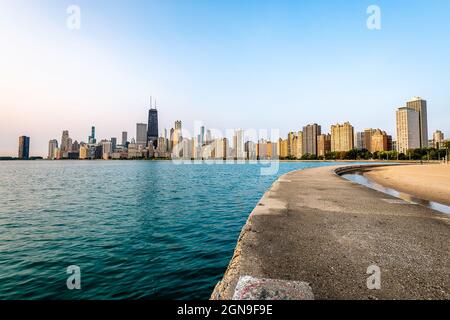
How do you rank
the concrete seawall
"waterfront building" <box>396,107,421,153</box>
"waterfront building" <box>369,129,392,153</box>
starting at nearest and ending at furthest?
the concrete seawall → "waterfront building" <box>396,107,421,153</box> → "waterfront building" <box>369,129,392,153</box>

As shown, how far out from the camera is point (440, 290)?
10.3ft

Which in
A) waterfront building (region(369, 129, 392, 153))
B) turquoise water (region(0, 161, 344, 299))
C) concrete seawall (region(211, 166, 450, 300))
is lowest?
turquoise water (region(0, 161, 344, 299))

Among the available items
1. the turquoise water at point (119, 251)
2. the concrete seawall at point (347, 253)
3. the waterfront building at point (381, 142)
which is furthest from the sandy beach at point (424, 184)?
the waterfront building at point (381, 142)

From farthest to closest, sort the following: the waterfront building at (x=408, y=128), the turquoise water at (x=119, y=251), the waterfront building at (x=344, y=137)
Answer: the waterfront building at (x=344, y=137) → the waterfront building at (x=408, y=128) → the turquoise water at (x=119, y=251)

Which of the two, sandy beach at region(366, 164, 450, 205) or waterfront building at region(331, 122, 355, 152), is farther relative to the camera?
waterfront building at region(331, 122, 355, 152)

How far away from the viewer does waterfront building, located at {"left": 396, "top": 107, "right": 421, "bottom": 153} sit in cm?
16938

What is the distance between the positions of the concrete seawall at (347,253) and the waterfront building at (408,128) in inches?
8267

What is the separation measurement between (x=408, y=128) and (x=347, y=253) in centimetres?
21957

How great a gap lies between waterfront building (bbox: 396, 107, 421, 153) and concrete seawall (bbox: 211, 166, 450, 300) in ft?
689

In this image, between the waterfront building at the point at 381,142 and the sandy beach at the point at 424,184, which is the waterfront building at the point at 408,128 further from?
the sandy beach at the point at 424,184

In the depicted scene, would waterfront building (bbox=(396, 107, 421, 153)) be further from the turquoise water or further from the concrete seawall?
the turquoise water

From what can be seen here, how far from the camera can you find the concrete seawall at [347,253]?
323 centimetres

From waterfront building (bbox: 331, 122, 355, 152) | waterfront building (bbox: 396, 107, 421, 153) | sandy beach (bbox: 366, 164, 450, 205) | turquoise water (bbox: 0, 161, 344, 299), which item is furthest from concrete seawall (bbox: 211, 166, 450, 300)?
waterfront building (bbox: 396, 107, 421, 153)
